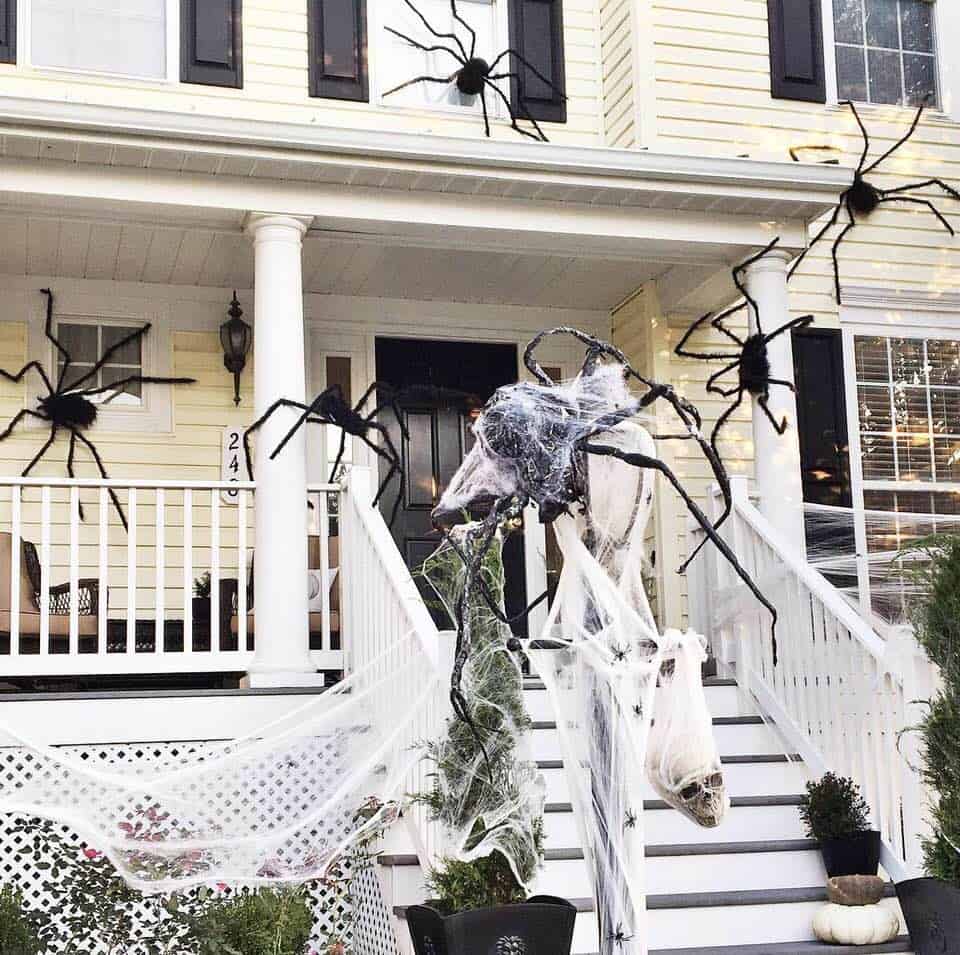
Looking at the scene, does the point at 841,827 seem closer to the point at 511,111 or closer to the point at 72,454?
the point at 72,454

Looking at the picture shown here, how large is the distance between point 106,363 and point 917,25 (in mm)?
6314

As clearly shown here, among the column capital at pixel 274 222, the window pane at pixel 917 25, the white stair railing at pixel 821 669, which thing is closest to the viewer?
the white stair railing at pixel 821 669

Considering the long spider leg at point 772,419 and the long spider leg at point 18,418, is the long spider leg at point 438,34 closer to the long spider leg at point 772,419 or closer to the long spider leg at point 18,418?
the long spider leg at point 772,419

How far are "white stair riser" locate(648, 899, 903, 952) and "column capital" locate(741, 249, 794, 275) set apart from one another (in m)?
3.51

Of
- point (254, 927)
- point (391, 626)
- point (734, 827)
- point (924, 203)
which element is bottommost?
point (254, 927)

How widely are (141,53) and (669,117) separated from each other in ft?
11.2

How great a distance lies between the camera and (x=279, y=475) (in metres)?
6.72

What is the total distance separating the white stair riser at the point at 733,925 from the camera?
5.50 metres

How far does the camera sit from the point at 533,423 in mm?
3668

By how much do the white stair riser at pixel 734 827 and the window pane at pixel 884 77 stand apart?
5.83 m

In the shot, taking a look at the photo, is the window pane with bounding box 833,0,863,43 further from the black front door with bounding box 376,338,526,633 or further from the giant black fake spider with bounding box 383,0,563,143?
the black front door with bounding box 376,338,526,633

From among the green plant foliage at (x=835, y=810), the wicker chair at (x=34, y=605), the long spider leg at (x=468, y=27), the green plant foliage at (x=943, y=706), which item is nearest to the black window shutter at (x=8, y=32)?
the long spider leg at (x=468, y=27)

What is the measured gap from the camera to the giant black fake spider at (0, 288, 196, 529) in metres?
8.35

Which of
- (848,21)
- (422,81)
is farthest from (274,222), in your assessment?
(848,21)
